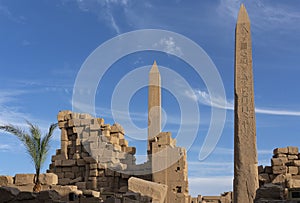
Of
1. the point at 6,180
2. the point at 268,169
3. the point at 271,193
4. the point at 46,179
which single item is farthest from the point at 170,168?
the point at 271,193

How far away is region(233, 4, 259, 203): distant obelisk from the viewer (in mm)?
14711

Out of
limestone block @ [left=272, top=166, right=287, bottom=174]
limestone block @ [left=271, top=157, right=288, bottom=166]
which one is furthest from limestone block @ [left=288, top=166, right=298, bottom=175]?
limestone block @ [left=271, top=157, right=288, bottom=166]

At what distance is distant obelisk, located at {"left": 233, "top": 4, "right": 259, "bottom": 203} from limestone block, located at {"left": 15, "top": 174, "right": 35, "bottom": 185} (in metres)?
6.51

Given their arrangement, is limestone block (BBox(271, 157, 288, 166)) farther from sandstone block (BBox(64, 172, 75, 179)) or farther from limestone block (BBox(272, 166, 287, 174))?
sandstone block (BBox(64, 172, 75, 179))

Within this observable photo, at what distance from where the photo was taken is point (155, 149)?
19.6m

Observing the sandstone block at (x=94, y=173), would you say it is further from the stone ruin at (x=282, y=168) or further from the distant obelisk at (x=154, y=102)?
the stone ruin at (x=282, y=168)

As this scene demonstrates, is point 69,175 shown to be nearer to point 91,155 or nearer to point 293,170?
point 91,155

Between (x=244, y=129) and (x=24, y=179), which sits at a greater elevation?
(x=244, y=129)

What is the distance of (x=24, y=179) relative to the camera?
1528 centimetres

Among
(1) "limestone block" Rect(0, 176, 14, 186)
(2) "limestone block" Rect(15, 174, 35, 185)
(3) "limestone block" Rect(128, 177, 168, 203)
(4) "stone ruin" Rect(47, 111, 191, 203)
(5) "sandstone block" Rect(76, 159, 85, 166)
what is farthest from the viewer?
(5) "sandstone block" Rect(76, 159, 85, 166)

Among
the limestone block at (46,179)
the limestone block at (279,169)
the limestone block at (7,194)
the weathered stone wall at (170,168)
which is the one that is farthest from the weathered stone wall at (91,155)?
the limestone block at (7,194)

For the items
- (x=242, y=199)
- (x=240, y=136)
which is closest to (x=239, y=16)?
(x=240, y=136)

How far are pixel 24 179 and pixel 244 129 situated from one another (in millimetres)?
7243

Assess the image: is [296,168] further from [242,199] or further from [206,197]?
[206,197]
